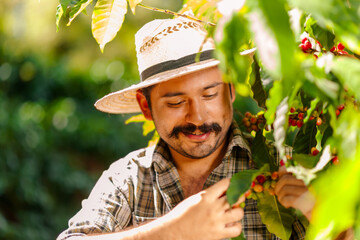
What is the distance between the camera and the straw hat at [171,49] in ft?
4.39

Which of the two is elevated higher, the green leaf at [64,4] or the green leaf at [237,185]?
the green leaf at [64,4]

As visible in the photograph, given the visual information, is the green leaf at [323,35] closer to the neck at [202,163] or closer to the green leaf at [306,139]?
the green leaf at [306,139]

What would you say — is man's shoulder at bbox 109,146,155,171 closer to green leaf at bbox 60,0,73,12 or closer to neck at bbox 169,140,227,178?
neck at bbox 169,140,227,178

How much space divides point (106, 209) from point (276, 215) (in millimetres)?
571

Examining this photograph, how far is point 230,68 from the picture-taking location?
0.61 meters

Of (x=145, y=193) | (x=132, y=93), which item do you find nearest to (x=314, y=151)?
(x=145, y=193)

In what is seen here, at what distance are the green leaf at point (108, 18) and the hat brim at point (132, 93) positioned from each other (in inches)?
8.8

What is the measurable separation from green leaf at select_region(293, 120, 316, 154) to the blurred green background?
13.3ft

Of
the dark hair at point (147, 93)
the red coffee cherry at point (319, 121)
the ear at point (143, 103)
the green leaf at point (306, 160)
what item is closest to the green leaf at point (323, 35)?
the red coffee cherry at point (319, 121)

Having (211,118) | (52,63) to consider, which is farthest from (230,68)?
(52,63)

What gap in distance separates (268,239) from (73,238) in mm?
584

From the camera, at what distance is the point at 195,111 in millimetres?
1325

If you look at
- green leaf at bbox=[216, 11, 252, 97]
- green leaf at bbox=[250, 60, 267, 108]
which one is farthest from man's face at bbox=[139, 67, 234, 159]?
green leaf at bbox=[216, 11, 252, 97]

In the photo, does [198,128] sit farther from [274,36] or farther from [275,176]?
[274,36]
